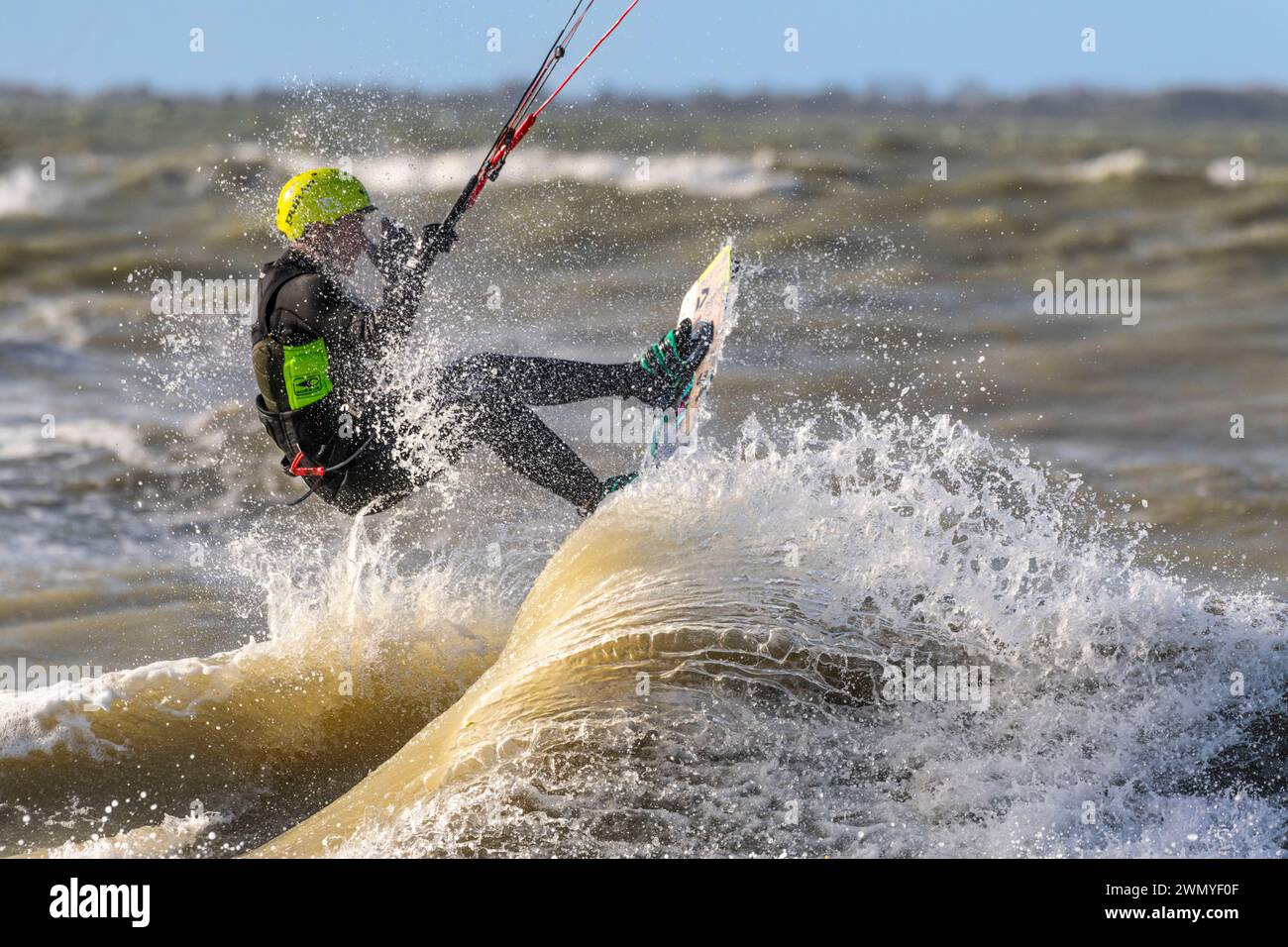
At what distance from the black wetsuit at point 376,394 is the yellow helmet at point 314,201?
149 millimetres

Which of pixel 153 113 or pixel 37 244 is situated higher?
pixel 153 113

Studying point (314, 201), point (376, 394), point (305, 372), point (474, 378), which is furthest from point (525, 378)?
point (314, 201)

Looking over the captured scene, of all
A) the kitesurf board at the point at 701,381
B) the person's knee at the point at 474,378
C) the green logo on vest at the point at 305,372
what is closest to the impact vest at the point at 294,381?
the green logo on vest at the point at 305,372

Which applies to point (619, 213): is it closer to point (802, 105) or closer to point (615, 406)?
point (615, 406)

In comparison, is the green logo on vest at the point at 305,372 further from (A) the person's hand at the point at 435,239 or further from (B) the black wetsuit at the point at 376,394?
(A) the person's hand at the point at 435,239

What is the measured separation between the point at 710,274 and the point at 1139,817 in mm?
3401

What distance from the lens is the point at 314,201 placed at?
5961 mm

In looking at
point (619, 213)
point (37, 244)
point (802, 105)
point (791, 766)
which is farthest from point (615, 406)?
point (802, 105)

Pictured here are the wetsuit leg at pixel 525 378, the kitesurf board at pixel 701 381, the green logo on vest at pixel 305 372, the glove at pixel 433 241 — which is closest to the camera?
the glove at pixel 433 241

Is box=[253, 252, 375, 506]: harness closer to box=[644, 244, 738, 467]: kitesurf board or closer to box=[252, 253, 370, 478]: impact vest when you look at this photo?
box=[252, 253, 370, 478]: impact vest

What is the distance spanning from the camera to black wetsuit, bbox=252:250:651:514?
19.6 ft

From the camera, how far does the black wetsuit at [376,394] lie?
596cm

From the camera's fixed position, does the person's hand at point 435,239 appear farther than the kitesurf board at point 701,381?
No
